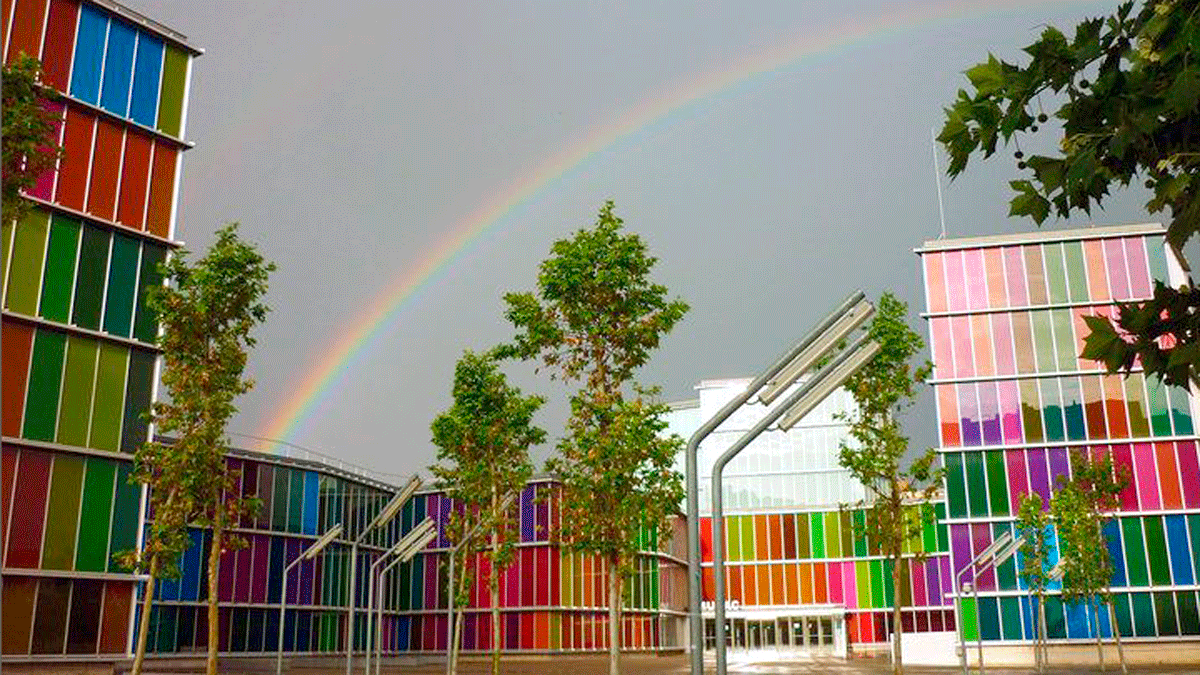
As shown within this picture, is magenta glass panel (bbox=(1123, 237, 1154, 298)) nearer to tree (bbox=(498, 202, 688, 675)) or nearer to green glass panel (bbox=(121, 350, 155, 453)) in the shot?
tree (bbox=(498, 202, 688, 675))

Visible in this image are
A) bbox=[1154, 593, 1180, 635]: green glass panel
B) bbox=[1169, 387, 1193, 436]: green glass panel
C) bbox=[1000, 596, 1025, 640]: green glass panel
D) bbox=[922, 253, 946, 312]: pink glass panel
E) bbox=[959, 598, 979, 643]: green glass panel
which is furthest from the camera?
bbox=[922, 253, 946, 312]: pink glass panel

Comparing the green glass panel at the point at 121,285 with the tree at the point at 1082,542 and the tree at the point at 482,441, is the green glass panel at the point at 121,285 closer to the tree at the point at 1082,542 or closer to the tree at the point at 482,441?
the tree at the point at 482,441

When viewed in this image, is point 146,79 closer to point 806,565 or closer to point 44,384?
point 44,384

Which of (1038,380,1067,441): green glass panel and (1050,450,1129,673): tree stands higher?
(1038,380,1067,441): green glass panel

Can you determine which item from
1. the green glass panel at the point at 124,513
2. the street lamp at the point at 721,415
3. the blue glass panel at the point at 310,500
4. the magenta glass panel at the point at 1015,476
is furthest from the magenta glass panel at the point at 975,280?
the street lamp at the point at 721,415

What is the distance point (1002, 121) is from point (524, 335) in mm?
29547

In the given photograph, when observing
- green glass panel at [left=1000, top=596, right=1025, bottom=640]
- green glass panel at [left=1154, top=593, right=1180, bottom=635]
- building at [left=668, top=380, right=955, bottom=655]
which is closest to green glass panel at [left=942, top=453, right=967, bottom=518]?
green glass panel at [left=1000, top=596, right=1025, bottom=640]

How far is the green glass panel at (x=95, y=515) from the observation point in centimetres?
3772

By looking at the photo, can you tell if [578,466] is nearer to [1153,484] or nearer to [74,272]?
[74,272]

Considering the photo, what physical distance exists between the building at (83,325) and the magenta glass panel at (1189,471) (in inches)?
2408

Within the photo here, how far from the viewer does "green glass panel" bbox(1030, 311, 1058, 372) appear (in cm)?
7231

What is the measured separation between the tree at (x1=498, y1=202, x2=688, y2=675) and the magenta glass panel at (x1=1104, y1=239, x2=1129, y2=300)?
49456 millimetres

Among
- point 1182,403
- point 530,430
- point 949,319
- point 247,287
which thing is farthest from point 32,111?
Answer: point 1182,403

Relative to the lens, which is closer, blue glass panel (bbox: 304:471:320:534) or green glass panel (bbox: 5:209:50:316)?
green glass panel (bbox: 5:209:50:316)
